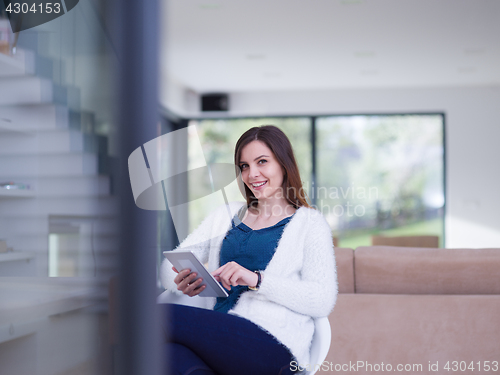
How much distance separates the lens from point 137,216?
250 mm

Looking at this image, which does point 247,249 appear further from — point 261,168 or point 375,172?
point 375,172

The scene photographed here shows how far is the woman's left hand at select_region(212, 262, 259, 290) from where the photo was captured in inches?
47.1

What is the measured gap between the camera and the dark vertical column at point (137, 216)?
248 millimetres

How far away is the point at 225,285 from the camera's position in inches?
48.5

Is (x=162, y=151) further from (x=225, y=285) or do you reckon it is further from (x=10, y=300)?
(x=225, y=285)

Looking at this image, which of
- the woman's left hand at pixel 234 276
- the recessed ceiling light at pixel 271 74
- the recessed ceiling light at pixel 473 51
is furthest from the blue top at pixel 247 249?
the recessed ceiling light at pixel 271 74

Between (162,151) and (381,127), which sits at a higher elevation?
(381,127)

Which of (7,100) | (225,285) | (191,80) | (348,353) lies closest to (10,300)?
(7,100)

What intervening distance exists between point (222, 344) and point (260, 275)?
0.72 ft

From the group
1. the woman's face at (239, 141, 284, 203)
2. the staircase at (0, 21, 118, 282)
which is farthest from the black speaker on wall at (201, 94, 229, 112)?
the staircase at (0, 21, 118, 282)

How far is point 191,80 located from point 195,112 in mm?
815

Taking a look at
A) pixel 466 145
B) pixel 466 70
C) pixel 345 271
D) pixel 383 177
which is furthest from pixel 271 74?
pixel 345 271

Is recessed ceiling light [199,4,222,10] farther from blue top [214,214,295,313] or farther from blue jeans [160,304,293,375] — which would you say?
blue jeans [160,304,293,375]

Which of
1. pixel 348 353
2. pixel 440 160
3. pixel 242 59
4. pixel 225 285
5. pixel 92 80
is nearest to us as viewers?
pixel 92 80
